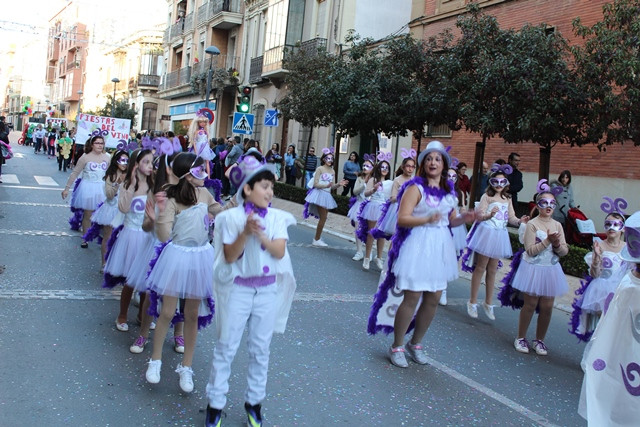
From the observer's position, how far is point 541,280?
6.78 m

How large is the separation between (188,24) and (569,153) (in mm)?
34867

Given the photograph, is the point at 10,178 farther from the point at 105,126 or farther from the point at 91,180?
the point at 91,180

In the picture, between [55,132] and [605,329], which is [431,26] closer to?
[605,329]

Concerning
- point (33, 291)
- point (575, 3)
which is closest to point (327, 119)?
point (575, 3)

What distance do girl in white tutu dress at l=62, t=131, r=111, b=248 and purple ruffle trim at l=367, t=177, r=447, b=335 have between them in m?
5.65

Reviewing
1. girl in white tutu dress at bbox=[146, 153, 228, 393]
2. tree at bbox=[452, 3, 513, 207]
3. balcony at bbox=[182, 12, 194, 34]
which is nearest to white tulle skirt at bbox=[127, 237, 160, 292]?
girl in white tutu dress at bbox=[146, 153, 228, 393]

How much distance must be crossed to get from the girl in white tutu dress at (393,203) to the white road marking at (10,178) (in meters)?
13.9

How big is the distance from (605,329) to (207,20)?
4068 cm

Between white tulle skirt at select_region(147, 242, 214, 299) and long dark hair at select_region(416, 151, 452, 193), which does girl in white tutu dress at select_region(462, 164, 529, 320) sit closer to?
long dark hair at select_region(416, 151, 452, 193)

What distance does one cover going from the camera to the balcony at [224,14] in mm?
39281

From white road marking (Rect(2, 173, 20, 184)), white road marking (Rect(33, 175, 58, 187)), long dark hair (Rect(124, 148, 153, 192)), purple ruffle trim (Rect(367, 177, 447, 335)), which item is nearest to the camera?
purple ruffle trim (Rect(367, 177, 447, 335))

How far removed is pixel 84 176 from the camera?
35.3ft

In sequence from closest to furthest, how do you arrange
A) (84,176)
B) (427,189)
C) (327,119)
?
(427,189) < (84,176) < (327,119)

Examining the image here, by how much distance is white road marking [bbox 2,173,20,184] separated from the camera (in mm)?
20219
